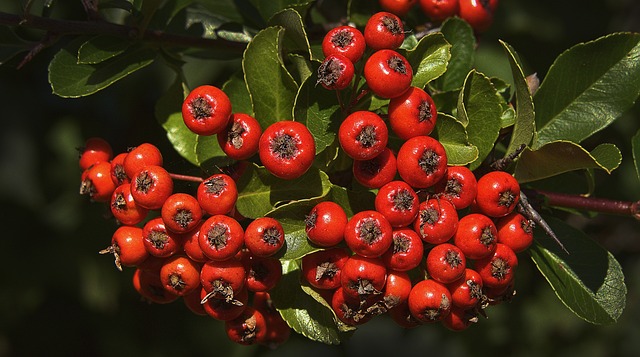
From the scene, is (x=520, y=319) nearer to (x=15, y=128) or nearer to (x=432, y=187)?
(x=432, y=187)

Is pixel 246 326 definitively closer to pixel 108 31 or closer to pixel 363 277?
pixel 363 277

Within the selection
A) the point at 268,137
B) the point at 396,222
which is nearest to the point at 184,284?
the point at 268,137

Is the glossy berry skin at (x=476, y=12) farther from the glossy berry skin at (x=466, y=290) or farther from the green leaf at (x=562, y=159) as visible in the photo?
the glossy berry skin at (x=466, y=290)

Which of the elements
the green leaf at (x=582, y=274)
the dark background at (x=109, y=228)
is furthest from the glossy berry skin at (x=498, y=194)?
the dark background at (x=109, y=228)

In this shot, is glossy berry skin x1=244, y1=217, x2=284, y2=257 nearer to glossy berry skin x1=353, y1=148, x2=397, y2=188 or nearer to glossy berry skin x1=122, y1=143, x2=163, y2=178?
glossy berry skin x1=353, y1=148, x2=397, y2=188

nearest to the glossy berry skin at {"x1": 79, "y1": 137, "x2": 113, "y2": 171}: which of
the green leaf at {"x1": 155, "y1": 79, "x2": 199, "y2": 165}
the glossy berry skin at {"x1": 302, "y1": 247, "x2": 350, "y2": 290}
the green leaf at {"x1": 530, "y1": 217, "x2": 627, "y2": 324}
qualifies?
the green leaf at {"x1": 155, "y1": 79, "x2": 199, "y2": 165}

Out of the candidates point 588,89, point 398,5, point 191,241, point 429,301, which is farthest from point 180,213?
point 588,89
